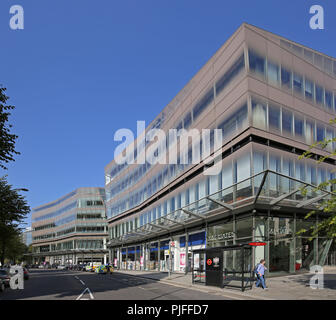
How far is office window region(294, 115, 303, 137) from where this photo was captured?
97.6ft

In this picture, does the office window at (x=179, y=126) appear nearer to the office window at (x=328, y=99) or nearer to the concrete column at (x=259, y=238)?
the office window at (x=328, y=99)

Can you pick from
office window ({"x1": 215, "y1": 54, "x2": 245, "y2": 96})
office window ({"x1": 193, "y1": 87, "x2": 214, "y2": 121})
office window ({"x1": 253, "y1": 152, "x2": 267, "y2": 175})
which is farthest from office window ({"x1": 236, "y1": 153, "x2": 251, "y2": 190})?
office window ({"x1": 193, "y1": 87, "x2": 214, "y2": 121})

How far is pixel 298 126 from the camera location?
98.3 ft

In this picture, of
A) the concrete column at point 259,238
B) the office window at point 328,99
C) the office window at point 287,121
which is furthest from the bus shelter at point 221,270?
the office window at point 328,99

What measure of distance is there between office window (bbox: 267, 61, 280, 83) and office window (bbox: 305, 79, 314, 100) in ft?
12.0

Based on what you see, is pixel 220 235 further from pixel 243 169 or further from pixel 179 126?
pixel 179 126

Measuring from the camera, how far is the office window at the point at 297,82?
1203 inches

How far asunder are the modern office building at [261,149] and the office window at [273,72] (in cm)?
8

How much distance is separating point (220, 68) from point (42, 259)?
126641mm

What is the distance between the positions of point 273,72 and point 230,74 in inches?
128

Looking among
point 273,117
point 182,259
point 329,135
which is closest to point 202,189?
point 182,259

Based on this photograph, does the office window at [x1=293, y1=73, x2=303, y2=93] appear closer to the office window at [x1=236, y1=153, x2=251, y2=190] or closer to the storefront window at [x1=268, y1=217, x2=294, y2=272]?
the office window at [x1=236, y1=153, x2=251, y2=190]

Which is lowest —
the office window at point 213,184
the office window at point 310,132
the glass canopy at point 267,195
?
the glass canopy at point 267,195
